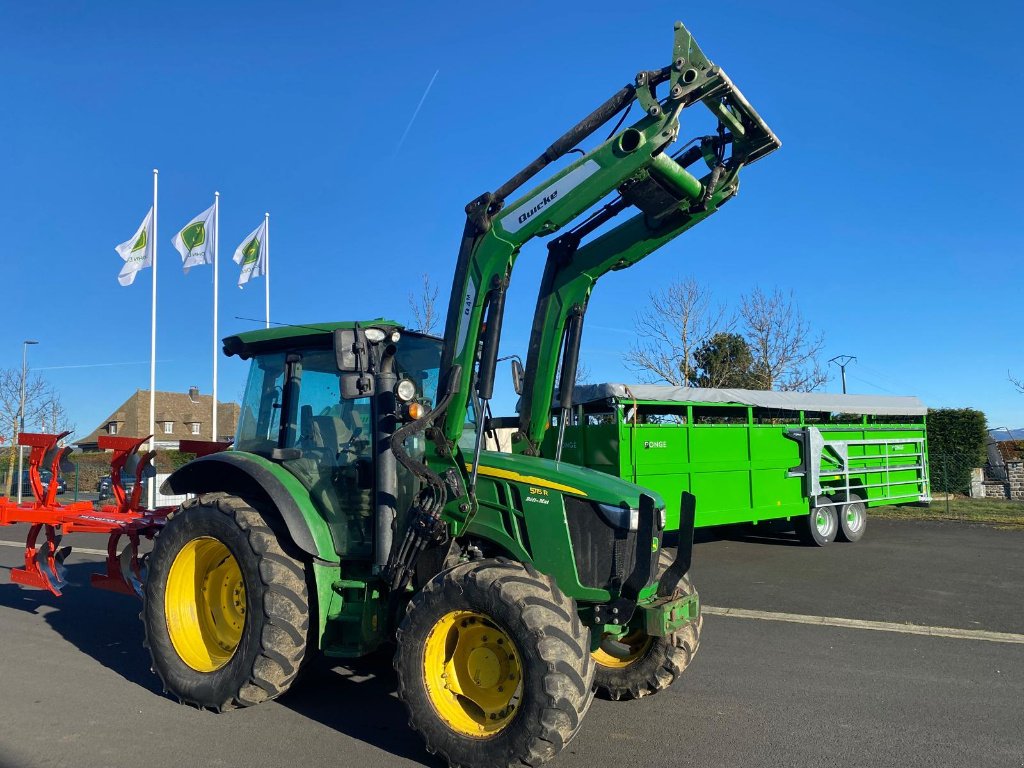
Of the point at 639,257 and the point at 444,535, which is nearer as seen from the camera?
the point at 444,535

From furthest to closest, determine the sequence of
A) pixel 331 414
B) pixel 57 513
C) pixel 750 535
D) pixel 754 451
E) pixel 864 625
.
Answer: pixel 750 535
pixel 754 451
pixel 864 625
pixel 57 513
pixel 331 414

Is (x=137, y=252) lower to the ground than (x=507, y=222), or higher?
higher

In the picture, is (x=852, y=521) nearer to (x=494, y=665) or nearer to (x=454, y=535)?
(x=454, y=535)

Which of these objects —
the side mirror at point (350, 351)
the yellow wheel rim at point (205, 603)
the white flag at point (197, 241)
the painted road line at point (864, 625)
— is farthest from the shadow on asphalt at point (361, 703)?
the white flag at point (197, 241)

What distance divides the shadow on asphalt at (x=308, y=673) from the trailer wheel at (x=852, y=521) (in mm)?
9867

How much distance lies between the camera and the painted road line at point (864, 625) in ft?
21.7

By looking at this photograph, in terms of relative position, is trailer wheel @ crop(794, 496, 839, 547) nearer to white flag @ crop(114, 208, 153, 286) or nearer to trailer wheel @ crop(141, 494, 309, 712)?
trailer wheel @ crop(141, 494, 309, 712)

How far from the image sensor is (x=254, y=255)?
22766mm

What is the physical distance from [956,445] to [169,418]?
46564mm

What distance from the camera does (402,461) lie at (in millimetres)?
4238

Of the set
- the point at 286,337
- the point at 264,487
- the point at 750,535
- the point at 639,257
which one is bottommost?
the point at 750,535

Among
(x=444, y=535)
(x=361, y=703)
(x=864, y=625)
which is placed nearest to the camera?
(x=444, y=535)

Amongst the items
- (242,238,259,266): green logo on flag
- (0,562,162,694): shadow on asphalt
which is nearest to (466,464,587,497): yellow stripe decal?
(0,562,162,694): shadow on asphalt

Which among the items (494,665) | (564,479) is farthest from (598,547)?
(494,665)
